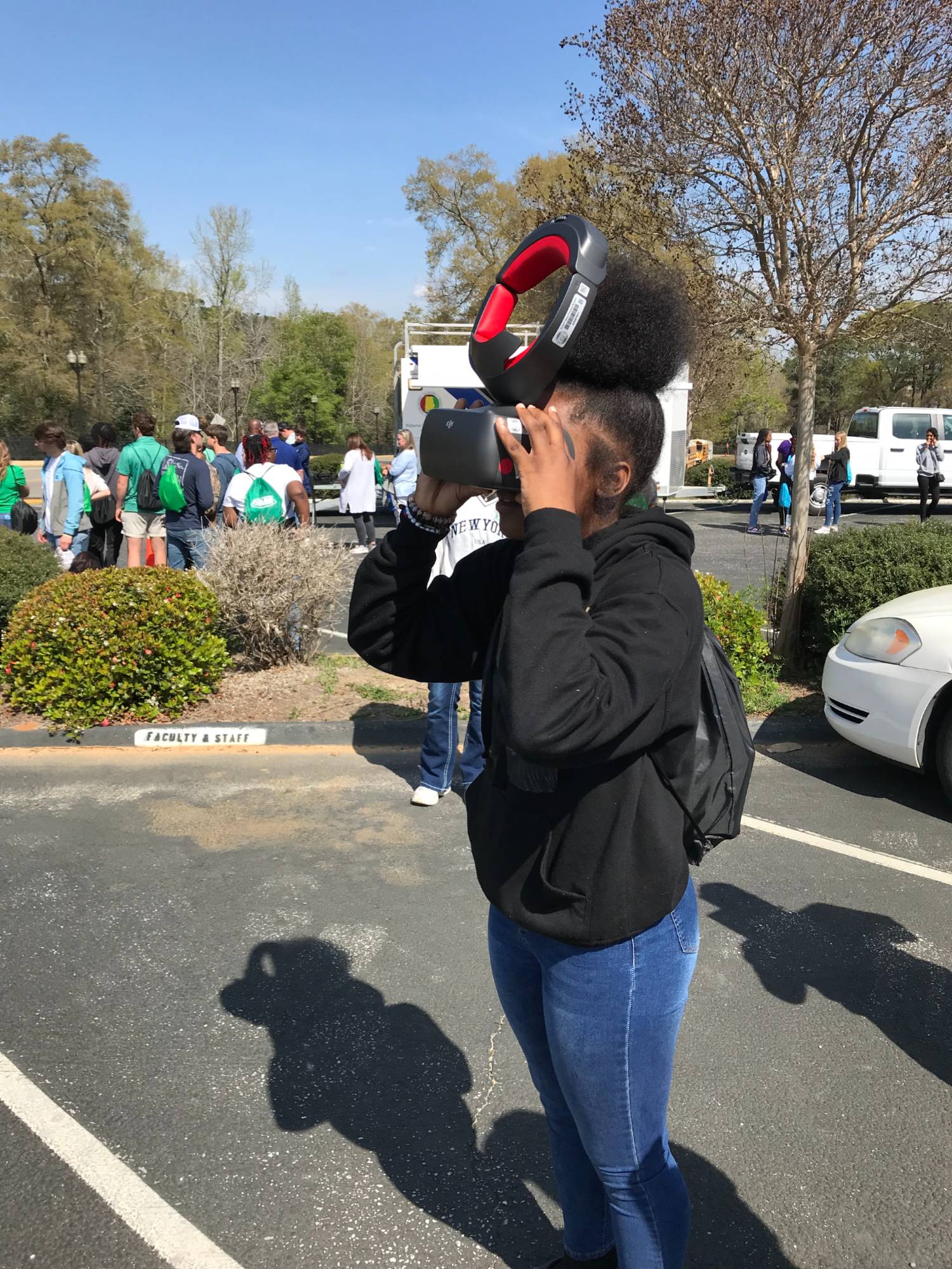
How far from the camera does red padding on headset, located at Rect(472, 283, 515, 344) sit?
5.14ft

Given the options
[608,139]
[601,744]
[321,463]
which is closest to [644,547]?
[601,744]

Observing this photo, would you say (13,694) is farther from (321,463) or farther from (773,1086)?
(321,463)

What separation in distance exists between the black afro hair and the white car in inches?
156

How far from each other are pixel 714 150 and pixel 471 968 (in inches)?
226

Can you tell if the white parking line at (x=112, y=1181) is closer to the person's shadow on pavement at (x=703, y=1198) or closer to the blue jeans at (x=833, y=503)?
the person's shadow on pavement at (x=703, y=1198)

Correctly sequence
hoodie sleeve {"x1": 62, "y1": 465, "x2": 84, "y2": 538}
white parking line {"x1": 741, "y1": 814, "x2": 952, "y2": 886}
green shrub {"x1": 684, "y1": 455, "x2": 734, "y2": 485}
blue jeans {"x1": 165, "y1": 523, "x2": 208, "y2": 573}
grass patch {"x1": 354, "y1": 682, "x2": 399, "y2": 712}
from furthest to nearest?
1. green shrub {"x1": 684, "y1": 455, "x2": 734, "y2": 485}
2. blue jeans {"x1": 165, "y1": 523, "x2": 208, "y2": 573}
3. hoodie sleeve {"x1": 62, "y1": 465, "x2": 84, "y2": 538}
4. grass patch {"x1": 354, "y1": 682, "x2": 399, "y2": 712}
5. white parking line {"x1": 741, "y1": 814, "x2": 952, "y2": 886}

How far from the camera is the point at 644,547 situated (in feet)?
5.09

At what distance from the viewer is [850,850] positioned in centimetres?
457

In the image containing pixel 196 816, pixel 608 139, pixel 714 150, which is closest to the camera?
pixel 196 816

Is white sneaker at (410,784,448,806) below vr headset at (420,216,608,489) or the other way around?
below

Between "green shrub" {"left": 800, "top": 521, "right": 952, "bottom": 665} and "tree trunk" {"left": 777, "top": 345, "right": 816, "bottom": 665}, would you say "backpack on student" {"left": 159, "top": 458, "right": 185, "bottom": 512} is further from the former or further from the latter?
"green shrub" {"left": 800, "top": 521, "right": 952, "bottom": 665}

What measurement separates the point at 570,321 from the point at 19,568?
6.50 metres

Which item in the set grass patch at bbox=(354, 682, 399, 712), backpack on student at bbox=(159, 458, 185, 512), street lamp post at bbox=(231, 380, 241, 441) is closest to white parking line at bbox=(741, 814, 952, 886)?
grass patch at bbox=(354, 682, 399, 712)

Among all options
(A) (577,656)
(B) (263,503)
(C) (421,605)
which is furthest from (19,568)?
(A) (577,656)
